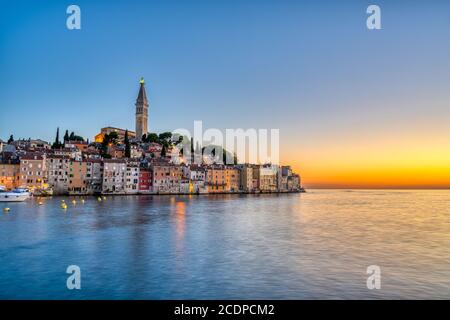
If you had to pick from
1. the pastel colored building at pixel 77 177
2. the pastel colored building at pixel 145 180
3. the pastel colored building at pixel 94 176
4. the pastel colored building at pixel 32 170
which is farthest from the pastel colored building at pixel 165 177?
the pastel colored building at pixel 32 170

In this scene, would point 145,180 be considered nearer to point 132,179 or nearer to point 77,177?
point 132,179

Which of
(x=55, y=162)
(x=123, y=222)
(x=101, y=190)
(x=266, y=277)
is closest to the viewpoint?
(x=266, y=277)

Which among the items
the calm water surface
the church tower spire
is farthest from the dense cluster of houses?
the calm water surface

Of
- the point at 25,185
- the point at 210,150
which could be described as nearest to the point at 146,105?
the point at 210,150

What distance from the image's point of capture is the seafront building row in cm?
4581

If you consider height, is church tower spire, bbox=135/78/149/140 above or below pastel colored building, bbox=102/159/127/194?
above

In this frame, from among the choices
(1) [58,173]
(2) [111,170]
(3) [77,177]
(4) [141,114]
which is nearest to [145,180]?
(2) [111,170]

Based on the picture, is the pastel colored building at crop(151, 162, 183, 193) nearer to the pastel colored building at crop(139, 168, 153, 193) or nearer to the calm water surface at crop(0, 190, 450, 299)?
the pastel colored building at crop(139, 168, 153, 193)

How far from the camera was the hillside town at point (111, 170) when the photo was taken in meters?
46.1

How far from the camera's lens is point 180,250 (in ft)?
43.1

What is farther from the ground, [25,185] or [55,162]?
[55,162]

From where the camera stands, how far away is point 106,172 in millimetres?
52219
